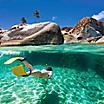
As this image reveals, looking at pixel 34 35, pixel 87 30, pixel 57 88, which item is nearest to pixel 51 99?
pixel 57 88

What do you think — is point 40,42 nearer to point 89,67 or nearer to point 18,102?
point 89,67

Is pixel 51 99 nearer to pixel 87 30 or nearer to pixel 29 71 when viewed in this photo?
pixel 29 71

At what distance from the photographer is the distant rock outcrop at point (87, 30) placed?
99.1 meters

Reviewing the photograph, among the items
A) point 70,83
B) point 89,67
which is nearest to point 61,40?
point 89,67

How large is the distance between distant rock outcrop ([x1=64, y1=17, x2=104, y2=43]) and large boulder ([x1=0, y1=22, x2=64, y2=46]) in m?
19.6

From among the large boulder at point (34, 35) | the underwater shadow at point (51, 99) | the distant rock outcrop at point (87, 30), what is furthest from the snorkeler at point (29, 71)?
the distant rock outcrop at point (87, 30)

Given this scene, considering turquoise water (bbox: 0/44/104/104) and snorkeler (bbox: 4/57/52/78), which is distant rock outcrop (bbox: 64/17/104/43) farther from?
snorkeler (bbox: 4/57/52/78)

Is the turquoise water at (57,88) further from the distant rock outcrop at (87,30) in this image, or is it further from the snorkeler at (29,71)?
the distant rock outcrop at (87,30)

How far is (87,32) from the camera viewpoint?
Answer: 4131 inches

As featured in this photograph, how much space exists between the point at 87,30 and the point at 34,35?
39.8m

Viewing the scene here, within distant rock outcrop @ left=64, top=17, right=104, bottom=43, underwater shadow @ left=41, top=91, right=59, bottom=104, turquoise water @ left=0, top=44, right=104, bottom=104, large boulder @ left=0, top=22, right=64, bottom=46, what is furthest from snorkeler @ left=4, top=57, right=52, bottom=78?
distant rock outcrop @ left=64, top=17, right=104, bottom=43

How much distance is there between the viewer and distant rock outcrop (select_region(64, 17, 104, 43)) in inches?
3902

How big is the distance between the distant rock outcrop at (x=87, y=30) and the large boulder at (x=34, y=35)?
1965 cm

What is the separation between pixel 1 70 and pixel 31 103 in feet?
38.1
